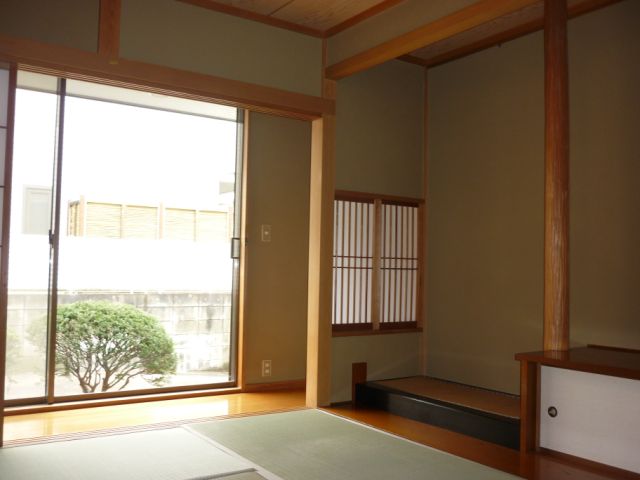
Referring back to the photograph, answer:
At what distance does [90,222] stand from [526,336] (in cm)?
360

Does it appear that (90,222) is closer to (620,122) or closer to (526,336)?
(526,336)

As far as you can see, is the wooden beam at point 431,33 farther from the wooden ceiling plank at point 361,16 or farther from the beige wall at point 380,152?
the beige wall at point 380,152

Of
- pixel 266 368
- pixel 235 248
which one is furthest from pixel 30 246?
pixel 266 368

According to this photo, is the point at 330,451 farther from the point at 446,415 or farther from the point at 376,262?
the point at 376,262

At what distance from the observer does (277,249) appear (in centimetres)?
585

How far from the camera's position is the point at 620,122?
413 cm

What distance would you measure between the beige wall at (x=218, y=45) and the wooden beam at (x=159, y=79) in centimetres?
6

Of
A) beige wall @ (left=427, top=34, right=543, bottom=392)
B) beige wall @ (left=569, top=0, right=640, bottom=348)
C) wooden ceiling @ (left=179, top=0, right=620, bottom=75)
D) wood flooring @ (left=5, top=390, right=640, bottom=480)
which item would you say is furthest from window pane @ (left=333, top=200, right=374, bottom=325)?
beige wall @ (left=569, top=0, right=640, bottom=348)

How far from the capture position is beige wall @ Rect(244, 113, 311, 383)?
223 inches

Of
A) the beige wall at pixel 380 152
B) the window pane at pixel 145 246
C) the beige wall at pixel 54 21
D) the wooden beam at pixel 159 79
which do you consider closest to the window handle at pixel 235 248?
the window pane at pixel 145 246

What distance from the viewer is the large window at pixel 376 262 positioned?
5148 mm

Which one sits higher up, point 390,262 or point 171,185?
point 171,185

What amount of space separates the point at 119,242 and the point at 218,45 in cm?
205

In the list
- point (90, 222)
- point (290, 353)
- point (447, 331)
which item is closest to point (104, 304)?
point (90, 222)
